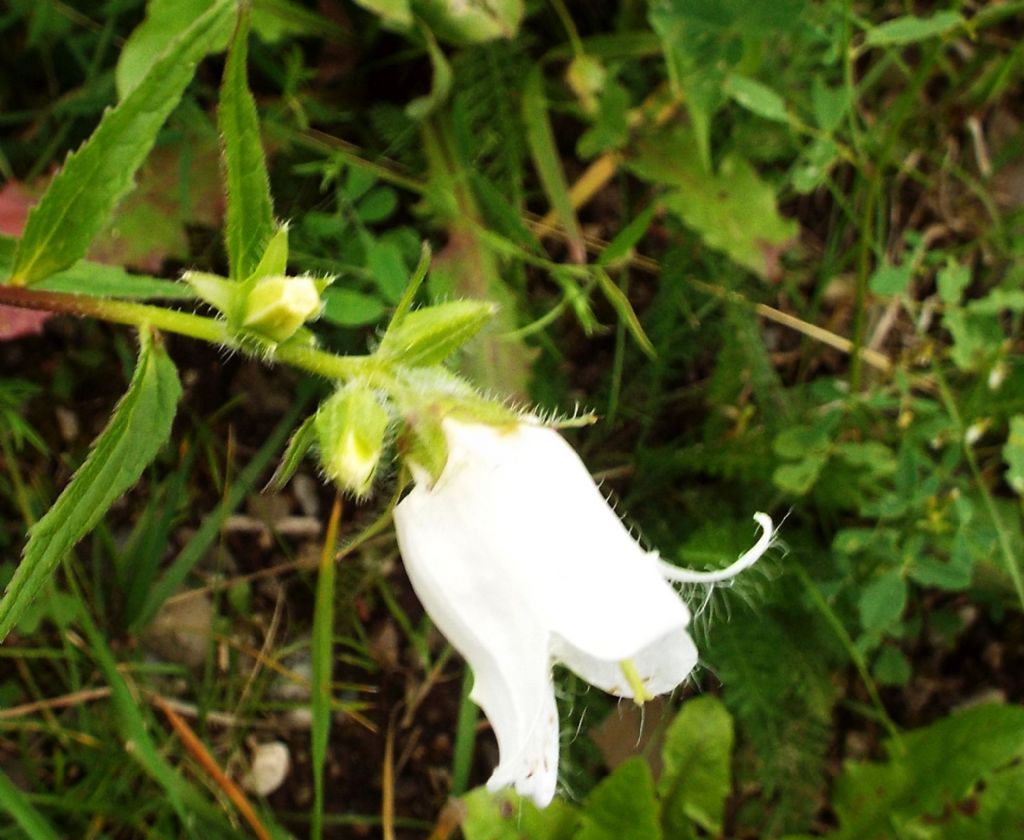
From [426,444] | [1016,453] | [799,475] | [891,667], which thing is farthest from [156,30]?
[891,667]

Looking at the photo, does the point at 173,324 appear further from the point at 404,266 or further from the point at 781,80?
the point at 781,80

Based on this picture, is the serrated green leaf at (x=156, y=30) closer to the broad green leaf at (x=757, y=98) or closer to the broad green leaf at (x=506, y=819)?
the broad green leaf at (x=757, y=98)

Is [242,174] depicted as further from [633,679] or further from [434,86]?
[434,86]

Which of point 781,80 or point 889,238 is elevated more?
point 781,80

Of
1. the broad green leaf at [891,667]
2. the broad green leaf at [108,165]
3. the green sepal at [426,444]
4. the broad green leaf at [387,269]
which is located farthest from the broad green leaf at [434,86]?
the broad green leaf at [891,667]

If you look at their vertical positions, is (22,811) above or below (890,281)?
below

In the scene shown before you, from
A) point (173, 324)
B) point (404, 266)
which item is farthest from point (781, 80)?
point (173, 324)
